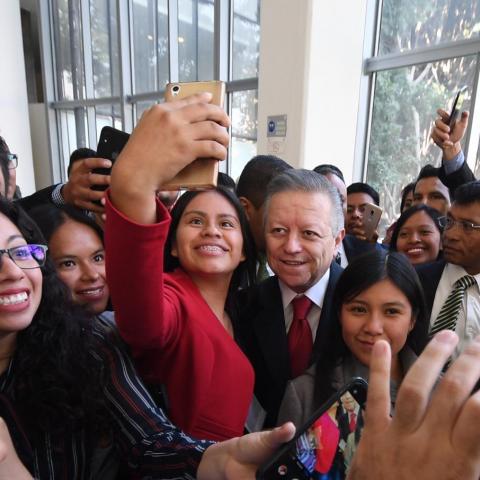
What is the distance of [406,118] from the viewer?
3.29 meters

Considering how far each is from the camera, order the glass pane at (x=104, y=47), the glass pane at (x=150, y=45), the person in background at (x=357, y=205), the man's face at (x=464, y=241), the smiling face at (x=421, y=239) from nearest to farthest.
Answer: the man's face at (x=464, y=241)
the smiling face at (x=421, y=239)
the person in background at (x=357, y=205)
the glass pane at (x=150, y=45)
the glass pane at (x=104, y=47)

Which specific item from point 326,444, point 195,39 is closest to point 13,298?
point 326,444

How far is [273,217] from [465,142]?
8.08 ft

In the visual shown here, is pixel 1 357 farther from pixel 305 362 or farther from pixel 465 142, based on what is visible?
pixel 465 142

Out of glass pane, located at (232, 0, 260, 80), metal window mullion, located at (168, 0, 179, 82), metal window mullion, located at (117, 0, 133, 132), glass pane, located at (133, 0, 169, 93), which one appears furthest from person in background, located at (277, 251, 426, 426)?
metal window mullion, located at (117, 0, 133, 132)

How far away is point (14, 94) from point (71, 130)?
5.42ft

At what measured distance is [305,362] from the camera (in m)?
1.11

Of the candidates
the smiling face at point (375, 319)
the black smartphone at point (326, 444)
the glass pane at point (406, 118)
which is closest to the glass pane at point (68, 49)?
the glass pane at point (406, 118)

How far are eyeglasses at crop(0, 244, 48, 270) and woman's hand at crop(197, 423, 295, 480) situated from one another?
0.52 m

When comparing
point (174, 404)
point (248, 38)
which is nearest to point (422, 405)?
point (174, 404)

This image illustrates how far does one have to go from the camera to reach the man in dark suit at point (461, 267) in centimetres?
135

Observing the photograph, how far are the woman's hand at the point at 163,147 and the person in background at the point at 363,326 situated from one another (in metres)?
0.69

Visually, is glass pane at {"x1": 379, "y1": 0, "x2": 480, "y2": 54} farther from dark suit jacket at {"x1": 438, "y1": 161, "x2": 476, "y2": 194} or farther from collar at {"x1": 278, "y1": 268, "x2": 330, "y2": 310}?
collar at {"x1": 278, "y1": 268, "x2": 330, "y2": 310}

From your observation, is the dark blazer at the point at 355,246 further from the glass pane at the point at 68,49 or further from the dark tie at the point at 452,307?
the glass pane at the point at 68,49
